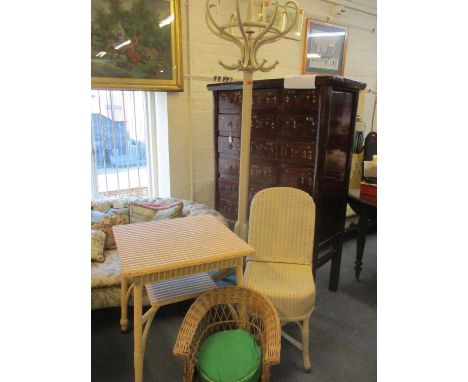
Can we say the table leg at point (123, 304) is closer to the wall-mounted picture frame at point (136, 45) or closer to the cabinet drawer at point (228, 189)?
the cabinet drawer at point (228, 189)

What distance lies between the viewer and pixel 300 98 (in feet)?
6.71

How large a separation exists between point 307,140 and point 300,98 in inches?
10.4

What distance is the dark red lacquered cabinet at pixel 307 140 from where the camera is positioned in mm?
2012

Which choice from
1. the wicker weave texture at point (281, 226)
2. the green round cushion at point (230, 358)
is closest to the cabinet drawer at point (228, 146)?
the wicker weave texture at point (281, 226)

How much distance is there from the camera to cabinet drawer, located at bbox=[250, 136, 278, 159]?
7.43 ft

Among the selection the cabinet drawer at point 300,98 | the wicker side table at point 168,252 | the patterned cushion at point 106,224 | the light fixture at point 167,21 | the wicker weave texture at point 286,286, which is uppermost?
the light fixture at point 167,21

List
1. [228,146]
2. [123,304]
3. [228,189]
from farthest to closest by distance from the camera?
[228,189]
[228,146]
[123,304]

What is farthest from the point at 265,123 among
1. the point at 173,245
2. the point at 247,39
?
the point at 173,245

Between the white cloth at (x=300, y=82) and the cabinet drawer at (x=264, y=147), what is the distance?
1.24 ft

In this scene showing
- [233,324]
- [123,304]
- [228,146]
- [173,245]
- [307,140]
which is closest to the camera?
[173,245]

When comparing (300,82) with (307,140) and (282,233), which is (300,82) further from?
(282,233)
